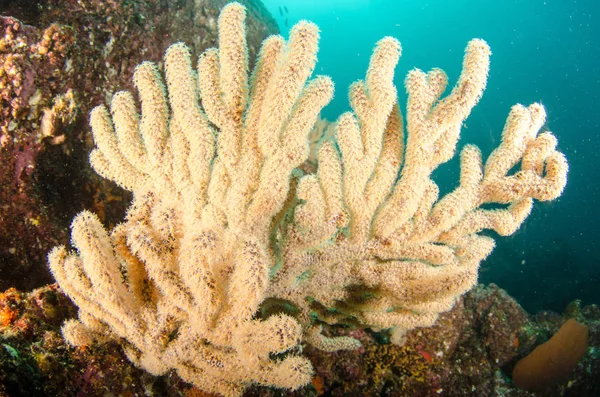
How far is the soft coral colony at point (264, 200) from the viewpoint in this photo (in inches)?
78.7

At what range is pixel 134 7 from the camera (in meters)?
3.93

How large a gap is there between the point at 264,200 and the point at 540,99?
73.0 ft

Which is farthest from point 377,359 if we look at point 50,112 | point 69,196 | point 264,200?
point 50,112

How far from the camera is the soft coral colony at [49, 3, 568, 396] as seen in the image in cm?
200

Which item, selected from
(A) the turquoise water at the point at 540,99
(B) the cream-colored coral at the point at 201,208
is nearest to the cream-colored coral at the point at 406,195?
(B) the cream-colored coral at the point at 201,208

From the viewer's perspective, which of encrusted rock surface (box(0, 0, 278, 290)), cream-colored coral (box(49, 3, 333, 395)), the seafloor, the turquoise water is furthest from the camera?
the turquoise water

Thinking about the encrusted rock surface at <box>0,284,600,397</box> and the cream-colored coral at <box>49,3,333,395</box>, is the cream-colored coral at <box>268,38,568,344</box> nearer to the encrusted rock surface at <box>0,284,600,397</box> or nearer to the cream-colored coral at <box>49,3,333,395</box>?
the cream-colored coral at <box>49,3,333,395</box>

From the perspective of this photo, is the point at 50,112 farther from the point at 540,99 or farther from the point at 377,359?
the point at 540,99

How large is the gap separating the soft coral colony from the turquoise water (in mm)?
13101

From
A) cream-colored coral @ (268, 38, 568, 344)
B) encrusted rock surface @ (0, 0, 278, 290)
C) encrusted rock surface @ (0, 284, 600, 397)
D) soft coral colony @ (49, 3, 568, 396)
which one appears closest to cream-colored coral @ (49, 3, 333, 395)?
soft coral colony @ (49, 3, 568, 396)

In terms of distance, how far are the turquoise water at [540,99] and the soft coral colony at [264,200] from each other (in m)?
13.1

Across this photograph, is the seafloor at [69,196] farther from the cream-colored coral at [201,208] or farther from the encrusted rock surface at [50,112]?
the cream-colored coral at [201,208]

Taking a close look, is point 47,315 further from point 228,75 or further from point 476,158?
point 476,158

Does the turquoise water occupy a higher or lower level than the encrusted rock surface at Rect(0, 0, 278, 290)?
higher
